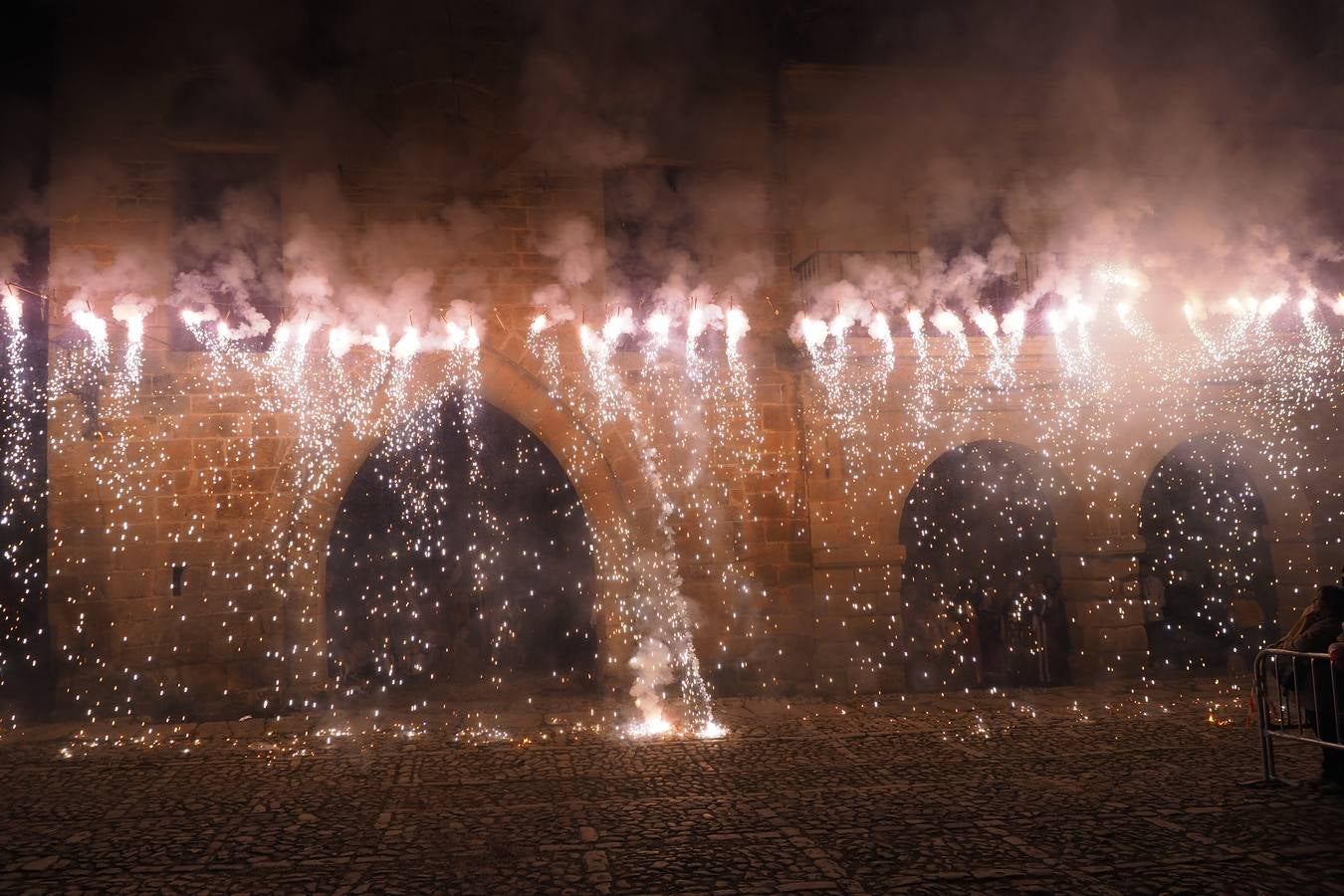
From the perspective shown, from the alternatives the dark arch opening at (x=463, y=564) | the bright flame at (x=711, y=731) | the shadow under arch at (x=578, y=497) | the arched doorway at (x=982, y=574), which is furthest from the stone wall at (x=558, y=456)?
the bright flame at (x=711, y=731)

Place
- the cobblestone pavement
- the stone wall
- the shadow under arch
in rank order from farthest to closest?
the shadow under arch < the stone wall < the cobblestone pavement

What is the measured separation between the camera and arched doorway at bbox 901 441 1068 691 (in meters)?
8.79

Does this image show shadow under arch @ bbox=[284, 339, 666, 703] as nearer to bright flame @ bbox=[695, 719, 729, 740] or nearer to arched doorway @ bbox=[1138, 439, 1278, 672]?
bright flame @ bbox=[695, 719, 729, 740]

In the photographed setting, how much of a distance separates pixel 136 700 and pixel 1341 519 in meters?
11.4

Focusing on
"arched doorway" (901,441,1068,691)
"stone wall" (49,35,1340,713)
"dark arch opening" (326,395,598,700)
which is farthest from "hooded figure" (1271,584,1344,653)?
"dark arch opening" (326,395,598,700)

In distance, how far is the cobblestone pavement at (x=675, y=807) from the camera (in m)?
3.80

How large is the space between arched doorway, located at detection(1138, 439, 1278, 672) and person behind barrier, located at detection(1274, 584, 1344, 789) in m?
3.98

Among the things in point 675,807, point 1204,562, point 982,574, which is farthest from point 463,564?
point 1204,562

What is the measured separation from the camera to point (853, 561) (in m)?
8.33

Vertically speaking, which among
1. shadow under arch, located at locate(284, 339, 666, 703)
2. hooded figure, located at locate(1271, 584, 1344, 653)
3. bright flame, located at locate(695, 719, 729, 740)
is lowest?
bright flame, located at locate(695, 719, 729, 740)

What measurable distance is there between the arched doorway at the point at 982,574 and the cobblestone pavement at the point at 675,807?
160 centimetres

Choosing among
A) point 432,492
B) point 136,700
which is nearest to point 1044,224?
point 432,492

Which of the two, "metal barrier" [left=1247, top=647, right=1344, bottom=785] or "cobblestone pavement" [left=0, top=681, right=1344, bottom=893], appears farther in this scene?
"metal barrier" [left=1247, top=647, right=1344, bottom=785]

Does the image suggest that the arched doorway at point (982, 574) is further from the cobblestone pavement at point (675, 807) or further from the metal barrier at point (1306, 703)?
the metal barrier at point (1306, 703)
